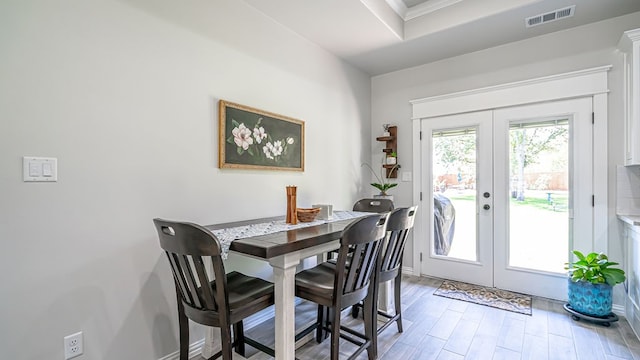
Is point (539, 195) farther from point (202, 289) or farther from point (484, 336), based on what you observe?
point (202, 289)

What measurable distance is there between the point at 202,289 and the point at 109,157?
925mm

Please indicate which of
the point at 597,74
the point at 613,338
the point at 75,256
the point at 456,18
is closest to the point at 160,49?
the point at 75,256

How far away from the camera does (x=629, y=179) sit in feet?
8.40

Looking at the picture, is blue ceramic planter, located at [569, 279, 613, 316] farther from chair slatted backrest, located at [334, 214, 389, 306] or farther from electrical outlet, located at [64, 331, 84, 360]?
electrical outlet, located at [64, 331, 84, 360]

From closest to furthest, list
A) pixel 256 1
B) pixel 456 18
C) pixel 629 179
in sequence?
pixel 256 1 < pixel 629 179 < pixel 456 18

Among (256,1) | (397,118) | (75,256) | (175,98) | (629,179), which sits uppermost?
(256,1)

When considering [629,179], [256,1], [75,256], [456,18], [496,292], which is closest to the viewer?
[75,256]

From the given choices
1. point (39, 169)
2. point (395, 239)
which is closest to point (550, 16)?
point (395, 239)

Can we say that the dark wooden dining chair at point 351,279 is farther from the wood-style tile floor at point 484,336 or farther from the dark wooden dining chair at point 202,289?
the wood-style tile floor at point 484,336

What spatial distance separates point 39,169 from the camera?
55.7 inches

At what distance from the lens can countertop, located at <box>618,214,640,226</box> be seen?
2204mm

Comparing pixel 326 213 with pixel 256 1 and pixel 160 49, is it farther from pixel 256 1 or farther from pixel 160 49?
pixel 256 1

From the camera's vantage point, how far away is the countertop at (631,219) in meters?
2.20

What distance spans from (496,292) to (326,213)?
2.10 meters
